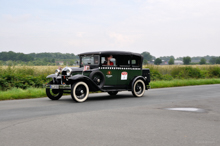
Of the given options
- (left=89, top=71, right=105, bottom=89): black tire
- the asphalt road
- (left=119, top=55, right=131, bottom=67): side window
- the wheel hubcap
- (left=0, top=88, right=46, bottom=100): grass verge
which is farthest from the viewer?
(left=119, top=55, right=131, bottom=67): side window

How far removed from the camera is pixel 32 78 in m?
16.7

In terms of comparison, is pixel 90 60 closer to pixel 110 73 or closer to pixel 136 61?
pixel 110 73

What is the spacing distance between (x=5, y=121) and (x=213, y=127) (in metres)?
4.99

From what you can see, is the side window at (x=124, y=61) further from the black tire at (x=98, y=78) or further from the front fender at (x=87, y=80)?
the front fender at (x=87, y=80)

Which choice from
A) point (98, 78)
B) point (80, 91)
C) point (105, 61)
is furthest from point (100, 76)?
point (80, 91)

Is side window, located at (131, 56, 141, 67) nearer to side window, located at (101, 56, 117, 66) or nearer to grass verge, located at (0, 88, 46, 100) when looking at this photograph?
side window, located at (101, 56, 117, 66)

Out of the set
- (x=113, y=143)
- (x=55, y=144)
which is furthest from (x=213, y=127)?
(x=55, y=144)

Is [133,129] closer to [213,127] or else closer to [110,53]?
[213,127]

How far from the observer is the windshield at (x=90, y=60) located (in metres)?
11.7

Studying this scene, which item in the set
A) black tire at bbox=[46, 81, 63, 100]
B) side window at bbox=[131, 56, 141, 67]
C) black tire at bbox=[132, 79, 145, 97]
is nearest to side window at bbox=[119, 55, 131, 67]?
side window at bbox=[131, 56, 141, 67]

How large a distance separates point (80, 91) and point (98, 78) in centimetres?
114

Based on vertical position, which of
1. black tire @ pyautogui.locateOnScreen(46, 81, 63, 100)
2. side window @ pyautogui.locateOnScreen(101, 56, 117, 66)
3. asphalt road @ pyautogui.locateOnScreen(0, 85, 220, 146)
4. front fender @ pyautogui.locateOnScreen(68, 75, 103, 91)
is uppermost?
side window @ pyautogui.locateOnScreen(101, 56, 117, 66)

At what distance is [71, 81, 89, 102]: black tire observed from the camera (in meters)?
10.4

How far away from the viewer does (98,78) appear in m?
11.5
